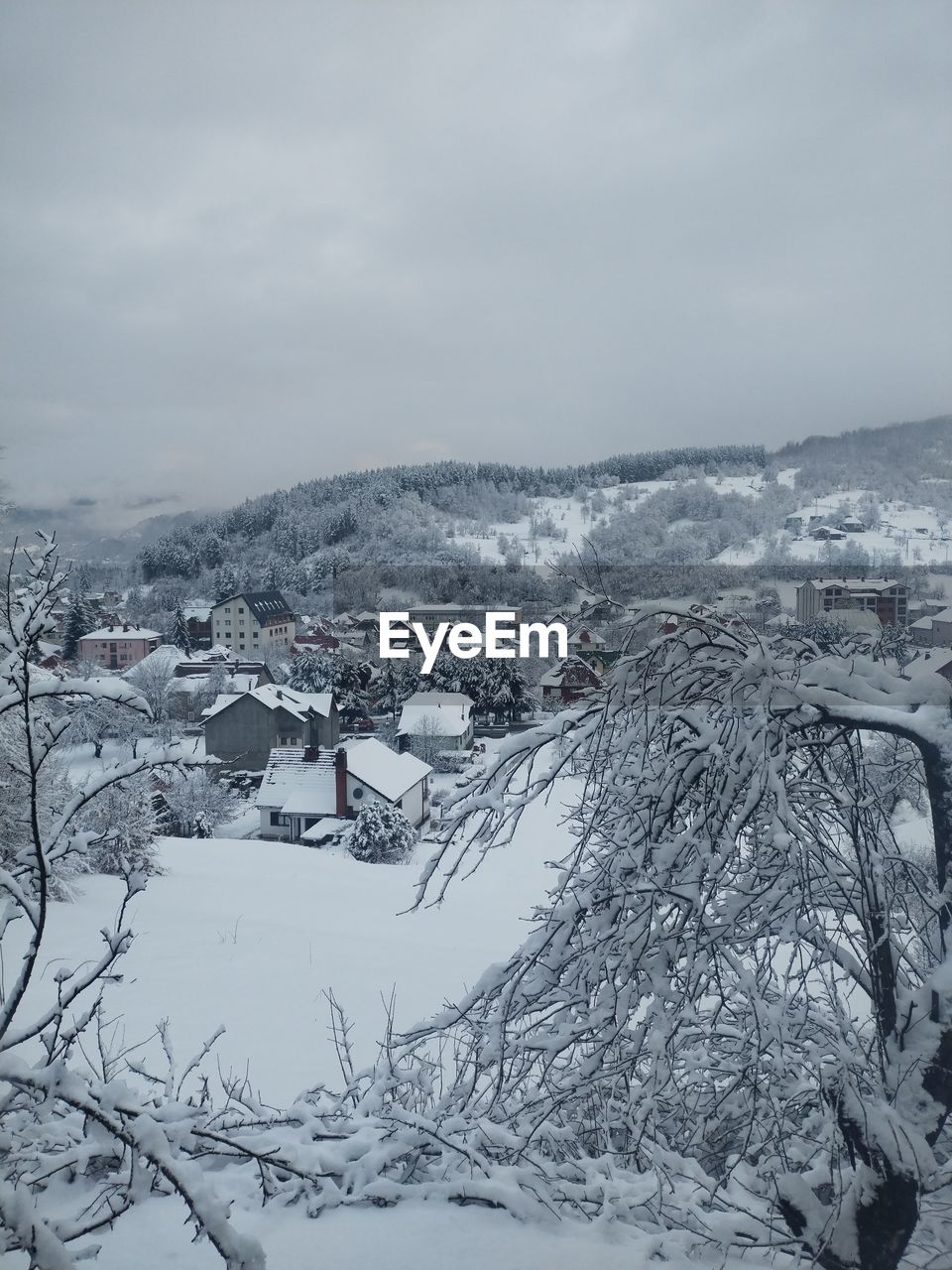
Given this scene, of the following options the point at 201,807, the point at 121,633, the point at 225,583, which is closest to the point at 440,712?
the point at 201,807

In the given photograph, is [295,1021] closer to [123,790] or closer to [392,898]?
[392,898]

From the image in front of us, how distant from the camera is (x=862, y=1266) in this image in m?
1.45

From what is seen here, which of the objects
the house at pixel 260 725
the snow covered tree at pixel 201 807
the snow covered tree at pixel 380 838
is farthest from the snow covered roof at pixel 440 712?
the snow covered tree at pixel 380 838

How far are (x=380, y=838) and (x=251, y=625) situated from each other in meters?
12.9

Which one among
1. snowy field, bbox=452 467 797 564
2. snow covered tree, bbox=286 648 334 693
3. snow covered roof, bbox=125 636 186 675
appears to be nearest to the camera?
snowy field, bbox=452 467 797 564

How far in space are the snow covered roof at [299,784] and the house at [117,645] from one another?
6958 millimetres

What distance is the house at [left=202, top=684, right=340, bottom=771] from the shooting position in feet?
45.7

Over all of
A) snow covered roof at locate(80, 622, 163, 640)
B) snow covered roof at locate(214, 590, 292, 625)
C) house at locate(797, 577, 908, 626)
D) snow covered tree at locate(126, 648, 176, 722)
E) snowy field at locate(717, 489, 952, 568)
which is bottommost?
snow covered tree at locate(126, 648, 176, 722)

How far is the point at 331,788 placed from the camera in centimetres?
1215

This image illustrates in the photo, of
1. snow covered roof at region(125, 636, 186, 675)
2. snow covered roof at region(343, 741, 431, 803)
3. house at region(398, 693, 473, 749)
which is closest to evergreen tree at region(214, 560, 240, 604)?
snow covered roof at region(125, 636, 186, 675)

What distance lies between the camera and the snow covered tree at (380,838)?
1045cm

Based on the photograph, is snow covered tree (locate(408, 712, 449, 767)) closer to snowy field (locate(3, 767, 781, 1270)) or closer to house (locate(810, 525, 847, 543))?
snowy field (locate(3, 767, 781, 1270))

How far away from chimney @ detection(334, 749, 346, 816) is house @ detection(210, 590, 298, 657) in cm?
987

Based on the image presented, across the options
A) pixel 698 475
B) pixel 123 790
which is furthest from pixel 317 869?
pixel 698 475
